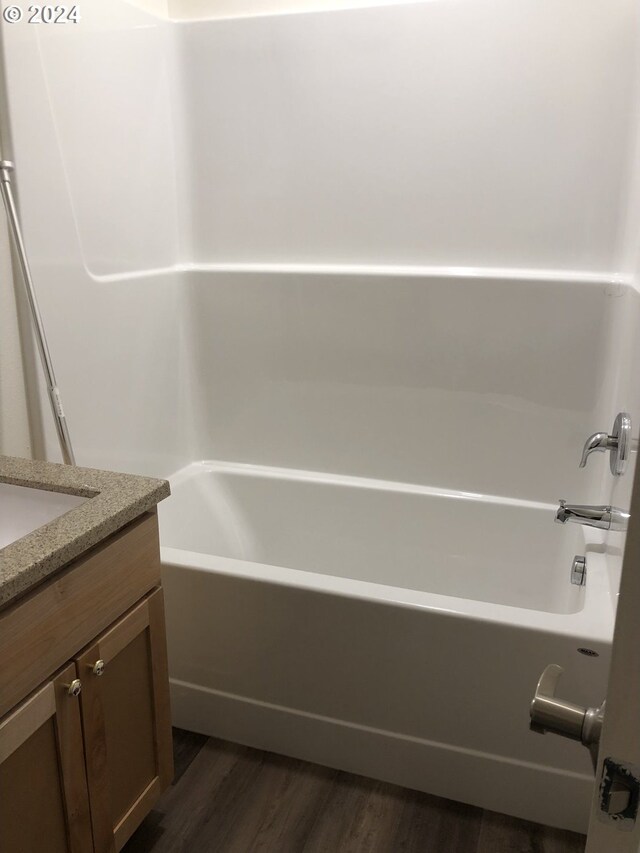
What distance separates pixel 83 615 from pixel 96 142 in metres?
1.32

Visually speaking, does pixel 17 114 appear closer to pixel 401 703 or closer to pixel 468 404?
pixel 468 404

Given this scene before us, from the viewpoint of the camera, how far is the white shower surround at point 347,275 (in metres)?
1.61

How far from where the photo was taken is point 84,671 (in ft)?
3.67

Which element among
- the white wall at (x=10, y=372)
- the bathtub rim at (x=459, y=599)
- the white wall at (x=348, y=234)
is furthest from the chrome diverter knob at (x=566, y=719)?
the white wall at (x=10, y=372)

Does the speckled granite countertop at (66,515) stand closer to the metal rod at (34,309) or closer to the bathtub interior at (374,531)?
the metal rod at (34,309)

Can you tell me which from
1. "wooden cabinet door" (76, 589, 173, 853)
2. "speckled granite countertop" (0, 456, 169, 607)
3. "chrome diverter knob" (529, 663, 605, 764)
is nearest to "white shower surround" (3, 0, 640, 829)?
"wooden cabinet door" (76, 589, 173, 853)

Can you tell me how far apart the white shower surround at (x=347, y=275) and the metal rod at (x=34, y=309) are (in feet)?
0.40

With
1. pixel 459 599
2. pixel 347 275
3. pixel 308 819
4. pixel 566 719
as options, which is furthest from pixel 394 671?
pixel 347 275

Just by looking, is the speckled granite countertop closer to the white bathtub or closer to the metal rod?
the metal rod

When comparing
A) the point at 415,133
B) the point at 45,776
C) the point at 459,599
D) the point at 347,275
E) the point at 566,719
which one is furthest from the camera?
the point at 347,275

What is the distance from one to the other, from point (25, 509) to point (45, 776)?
481 mm

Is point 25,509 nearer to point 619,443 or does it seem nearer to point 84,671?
point 84,671

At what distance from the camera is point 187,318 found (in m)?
2.40

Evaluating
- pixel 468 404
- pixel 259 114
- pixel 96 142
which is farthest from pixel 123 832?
pixel 259 114
